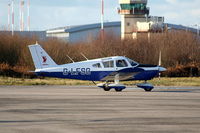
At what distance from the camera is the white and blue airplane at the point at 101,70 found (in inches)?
1271

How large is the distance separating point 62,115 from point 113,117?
63.0 inches

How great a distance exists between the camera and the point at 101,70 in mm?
32469

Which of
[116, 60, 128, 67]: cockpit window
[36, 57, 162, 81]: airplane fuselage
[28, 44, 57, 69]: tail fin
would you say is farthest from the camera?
[28, 44, 57, 69]: tail fin

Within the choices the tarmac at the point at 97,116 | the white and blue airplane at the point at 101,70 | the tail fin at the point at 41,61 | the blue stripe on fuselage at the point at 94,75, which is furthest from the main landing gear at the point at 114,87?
the tarmac at the point at 97,116

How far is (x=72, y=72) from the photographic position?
32.2m

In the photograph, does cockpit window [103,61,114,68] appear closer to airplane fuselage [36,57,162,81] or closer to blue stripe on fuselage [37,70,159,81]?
airplane fuselage [36,57,162,81]

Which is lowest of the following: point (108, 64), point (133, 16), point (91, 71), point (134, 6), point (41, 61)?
point (91, 71)

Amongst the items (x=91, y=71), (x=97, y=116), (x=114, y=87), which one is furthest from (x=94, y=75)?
(x=97, y=116)

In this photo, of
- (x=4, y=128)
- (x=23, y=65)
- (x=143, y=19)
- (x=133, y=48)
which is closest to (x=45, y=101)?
(x=4, y=128)

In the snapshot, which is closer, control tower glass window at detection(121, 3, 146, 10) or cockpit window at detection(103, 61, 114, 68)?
cockpit window at detection(103, 61, 114, 68)

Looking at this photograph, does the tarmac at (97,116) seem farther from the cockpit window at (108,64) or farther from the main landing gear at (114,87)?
the cockpit window at (108,64)

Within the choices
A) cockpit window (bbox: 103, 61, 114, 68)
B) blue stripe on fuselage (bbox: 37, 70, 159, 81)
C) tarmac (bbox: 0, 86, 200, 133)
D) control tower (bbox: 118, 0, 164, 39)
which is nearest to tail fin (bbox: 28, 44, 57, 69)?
blue stripe on fuselage (bbox: 37, 70, 159, 81)

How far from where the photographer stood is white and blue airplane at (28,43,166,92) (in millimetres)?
32281

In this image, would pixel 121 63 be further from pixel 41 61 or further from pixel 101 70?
pixel 41 61
